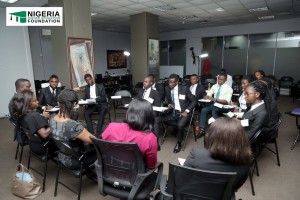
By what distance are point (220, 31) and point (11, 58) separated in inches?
368

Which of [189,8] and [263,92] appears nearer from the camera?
[263,92]

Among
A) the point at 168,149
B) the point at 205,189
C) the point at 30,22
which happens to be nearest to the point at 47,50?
the point at 30,22

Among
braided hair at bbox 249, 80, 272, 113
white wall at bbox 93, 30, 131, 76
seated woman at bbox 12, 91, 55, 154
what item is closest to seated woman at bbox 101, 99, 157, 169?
seated woman at bbox 12, 91, 55, 154

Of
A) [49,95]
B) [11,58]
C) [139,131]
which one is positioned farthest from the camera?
[11,58]

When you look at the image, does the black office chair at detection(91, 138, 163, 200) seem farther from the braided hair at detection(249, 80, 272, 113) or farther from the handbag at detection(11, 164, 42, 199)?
the braided hair at detection(249, 80, 272, 113)

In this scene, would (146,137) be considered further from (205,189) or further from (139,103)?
(205,189)

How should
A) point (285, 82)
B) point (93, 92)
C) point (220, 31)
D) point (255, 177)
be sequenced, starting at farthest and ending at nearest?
1. point (220, 31)
2. point (285, 82)
3. point (93, 92)
4. point (255, 177)

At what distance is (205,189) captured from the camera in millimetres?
1349

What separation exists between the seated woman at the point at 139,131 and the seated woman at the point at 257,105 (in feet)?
4.72

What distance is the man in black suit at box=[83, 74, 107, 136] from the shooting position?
4.57 metres

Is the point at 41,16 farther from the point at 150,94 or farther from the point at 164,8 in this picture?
the point at 164,8

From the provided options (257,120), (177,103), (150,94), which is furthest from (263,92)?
(150,94)

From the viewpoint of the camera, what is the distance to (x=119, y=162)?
1658mm

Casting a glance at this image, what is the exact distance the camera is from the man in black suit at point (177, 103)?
390 cm
